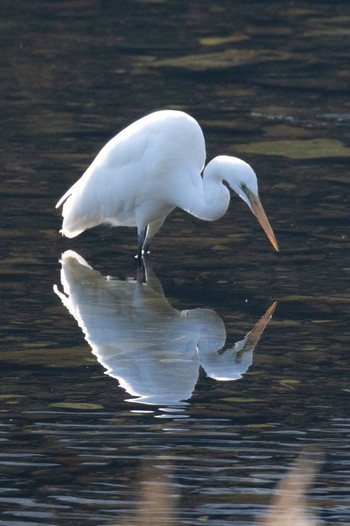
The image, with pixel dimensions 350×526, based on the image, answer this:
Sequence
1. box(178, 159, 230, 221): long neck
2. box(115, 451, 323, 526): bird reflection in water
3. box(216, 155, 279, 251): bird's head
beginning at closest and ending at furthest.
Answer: box(115, 451, 323, 526): bird reflection in water, box(216, 155, 279, 251): bird's head, box(178, 159, 230, 221): long neck

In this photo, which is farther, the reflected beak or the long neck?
the long neck

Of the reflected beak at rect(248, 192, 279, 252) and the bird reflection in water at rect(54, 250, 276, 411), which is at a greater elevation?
the reflected beak at rect(248, 192, 279, 252)

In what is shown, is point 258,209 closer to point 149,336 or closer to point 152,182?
point 152,182

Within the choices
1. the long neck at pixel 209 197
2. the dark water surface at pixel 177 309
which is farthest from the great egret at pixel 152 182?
the dark water surface at pixel 177 309

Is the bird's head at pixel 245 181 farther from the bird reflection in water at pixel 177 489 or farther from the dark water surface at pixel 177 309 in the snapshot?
the bird reflection in water at pixel 177 489

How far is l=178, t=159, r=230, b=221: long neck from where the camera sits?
23.9ft

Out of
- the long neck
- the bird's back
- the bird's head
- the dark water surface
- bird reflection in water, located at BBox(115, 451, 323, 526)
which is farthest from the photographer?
the bird's back

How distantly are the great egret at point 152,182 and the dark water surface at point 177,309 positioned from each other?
0.23 metres

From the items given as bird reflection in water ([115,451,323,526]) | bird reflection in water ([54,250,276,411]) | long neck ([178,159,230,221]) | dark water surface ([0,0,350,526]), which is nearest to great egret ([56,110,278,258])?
long neck ([178,159,230,221])

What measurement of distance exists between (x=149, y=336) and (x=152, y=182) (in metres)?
1.39

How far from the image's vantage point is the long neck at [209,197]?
728 cm

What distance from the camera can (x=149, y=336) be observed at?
650cm

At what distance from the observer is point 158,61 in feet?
42.3

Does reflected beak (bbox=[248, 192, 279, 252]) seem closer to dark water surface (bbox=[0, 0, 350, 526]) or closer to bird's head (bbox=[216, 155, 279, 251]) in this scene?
bird's head (bbox=[216, 155, 279, 251])
